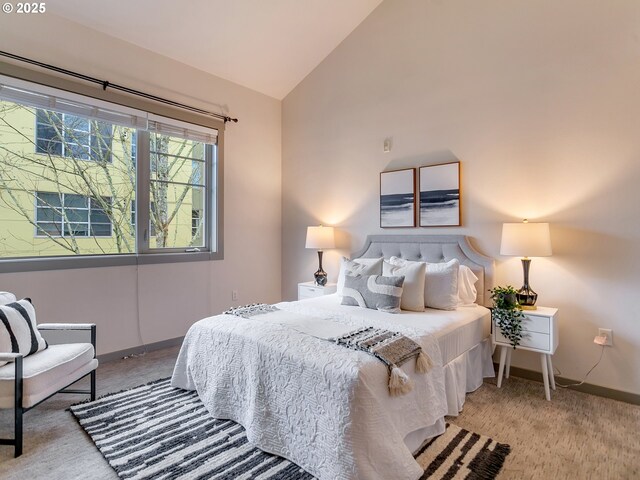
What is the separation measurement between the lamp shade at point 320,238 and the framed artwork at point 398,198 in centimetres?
63

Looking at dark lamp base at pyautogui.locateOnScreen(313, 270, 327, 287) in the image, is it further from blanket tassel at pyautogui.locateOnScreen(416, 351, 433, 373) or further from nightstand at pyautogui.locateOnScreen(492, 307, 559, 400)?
blanket tassel at pyautogui.locateOnScreen(416, 351, 433, 373)

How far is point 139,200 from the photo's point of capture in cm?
355

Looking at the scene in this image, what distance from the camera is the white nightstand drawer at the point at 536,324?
253 cm

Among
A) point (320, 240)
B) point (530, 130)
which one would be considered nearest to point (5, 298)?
point (320, 240)

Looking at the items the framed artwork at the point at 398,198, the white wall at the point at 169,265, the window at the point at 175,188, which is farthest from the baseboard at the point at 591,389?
the window at the point at 175,188

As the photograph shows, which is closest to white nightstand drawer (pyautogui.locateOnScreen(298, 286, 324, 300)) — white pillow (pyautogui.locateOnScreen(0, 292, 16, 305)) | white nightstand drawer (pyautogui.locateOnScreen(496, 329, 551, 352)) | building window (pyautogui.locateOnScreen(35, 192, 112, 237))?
white nightstand drawer (pyautogui.locateOnScreen(496, 329, 551, 352))

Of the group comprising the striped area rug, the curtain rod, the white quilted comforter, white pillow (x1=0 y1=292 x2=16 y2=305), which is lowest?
the striped area rug

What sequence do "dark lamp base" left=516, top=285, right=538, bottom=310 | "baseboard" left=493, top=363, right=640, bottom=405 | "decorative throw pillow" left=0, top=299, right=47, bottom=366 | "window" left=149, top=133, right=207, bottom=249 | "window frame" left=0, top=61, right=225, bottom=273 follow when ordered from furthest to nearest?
"window" left=149, top=133, right=207, bottom=249, "window frame" left=0, top=61, right=225, bottom=273, "dark lamp base" left=516, top=285, right=538, bottom=310, "baseboard" left=493, top=363, right=640, bottom=405, "decorative throw pillow" left=0, top=299, right=47, bottom=366

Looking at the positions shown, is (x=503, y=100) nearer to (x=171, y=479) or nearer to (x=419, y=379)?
(x=419, y=379)

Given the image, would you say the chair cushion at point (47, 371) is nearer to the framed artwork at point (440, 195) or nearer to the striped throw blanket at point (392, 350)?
the striped throw blanket at point (392, 350)

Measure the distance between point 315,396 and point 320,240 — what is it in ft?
8.08

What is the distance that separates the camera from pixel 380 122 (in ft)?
12.6

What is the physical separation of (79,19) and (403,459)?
13.6 ft

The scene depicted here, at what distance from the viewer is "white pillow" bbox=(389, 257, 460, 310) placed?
282cm
